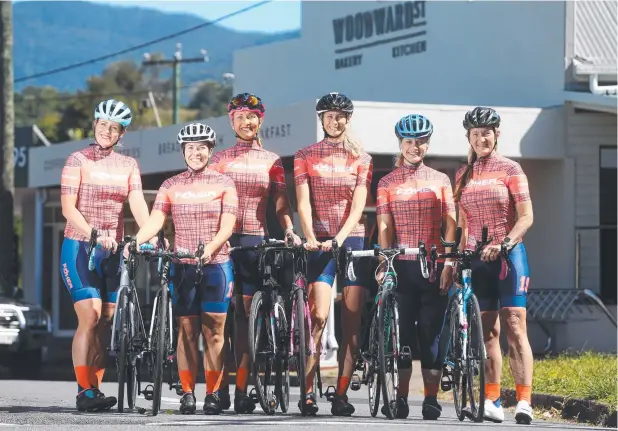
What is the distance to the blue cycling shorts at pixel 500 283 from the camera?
11172 millimetres

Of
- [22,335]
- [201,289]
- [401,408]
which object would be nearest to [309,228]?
[201,289]

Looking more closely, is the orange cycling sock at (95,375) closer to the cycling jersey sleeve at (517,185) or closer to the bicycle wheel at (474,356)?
the bicycle wheel at (474,356)

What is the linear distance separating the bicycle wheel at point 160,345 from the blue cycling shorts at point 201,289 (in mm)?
195

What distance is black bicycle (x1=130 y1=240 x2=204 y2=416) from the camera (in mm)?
11016

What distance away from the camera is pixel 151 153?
2408 cm

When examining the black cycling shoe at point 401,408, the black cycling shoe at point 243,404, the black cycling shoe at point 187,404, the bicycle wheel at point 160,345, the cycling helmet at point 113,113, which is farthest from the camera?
the cycling helmet at point 113,113

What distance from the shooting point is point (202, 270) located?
1128 centimetres

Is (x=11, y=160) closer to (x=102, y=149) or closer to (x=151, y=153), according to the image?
(x=151, y=153)

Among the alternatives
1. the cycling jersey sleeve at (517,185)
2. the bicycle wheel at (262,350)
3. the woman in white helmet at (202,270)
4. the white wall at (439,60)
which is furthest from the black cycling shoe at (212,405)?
the white wall at (439,60)

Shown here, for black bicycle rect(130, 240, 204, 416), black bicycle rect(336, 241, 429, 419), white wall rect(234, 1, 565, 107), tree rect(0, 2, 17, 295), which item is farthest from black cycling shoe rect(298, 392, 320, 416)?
tree rect(0, 2, 17, 295)

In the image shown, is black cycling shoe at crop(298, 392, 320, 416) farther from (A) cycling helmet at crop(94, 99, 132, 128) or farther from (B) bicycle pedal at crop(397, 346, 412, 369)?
(A) cycling helmet at crop(94, 99, 132, 128)

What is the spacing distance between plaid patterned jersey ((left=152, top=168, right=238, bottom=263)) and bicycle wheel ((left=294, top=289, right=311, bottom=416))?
27.1 inches

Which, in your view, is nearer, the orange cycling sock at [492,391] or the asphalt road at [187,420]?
the asphalt road at [187,420]

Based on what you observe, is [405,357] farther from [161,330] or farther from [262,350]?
[161,330]
